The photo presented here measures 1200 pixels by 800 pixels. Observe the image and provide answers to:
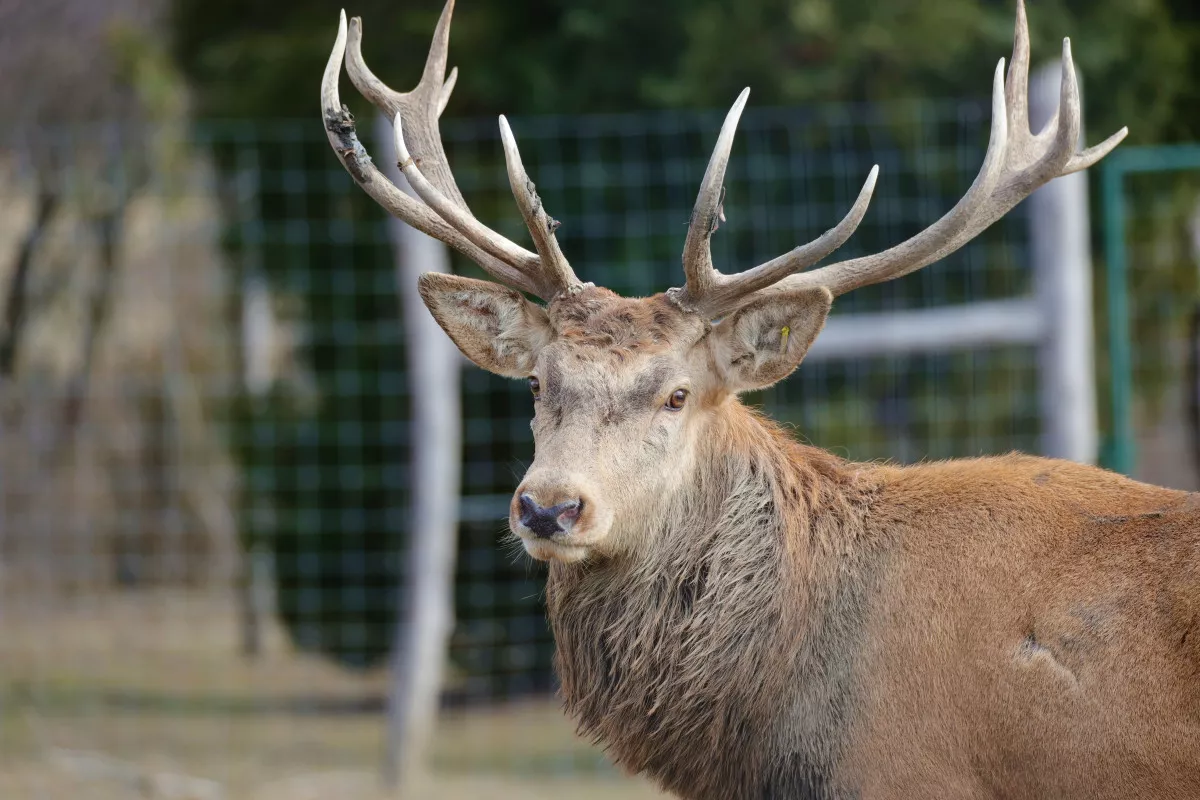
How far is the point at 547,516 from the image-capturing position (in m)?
3.65

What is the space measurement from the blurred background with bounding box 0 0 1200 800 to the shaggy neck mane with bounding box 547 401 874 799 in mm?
2722

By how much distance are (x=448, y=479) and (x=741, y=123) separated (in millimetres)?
2573

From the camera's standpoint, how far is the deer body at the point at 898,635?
354 centimetres

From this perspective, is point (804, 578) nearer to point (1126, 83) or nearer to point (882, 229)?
point (882, 229)

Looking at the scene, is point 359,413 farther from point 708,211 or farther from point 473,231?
point 708,211

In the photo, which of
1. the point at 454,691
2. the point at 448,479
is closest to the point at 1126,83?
the point at 448,479

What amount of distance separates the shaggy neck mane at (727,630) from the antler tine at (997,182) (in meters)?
0.55

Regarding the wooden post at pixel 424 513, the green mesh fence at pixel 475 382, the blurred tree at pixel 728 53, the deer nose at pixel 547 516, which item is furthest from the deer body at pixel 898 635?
the blurred tree at pixel 728 53

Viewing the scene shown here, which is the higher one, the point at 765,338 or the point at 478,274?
the point at 478,274

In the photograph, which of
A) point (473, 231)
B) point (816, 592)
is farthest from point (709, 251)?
point (816, 592)

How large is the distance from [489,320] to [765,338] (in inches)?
34.5

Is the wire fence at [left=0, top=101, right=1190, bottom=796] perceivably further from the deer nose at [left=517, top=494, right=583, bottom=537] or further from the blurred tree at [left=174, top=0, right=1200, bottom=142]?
the deer nose at [left=517, top=494, right=583, bottom=537]

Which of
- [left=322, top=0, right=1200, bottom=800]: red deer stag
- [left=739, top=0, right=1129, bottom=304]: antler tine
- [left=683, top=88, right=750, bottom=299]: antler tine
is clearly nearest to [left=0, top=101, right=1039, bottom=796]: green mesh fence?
[left=322, top=0, right=1200, bottom=800]: red deer stag

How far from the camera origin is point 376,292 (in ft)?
28.0
